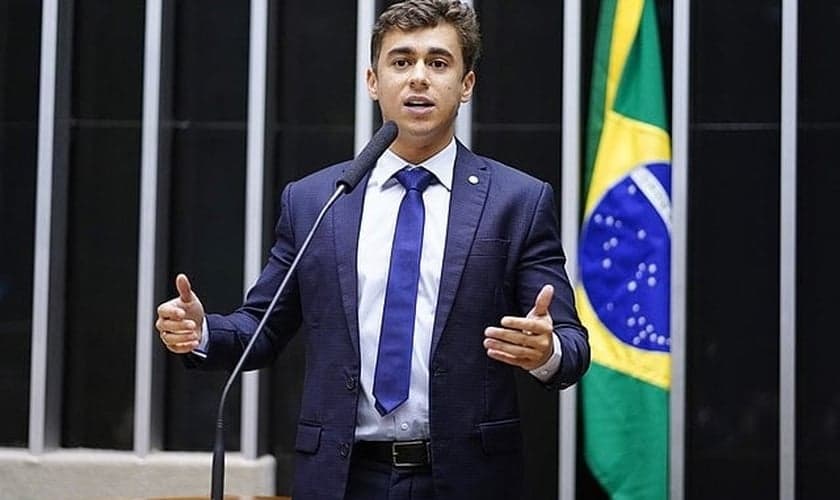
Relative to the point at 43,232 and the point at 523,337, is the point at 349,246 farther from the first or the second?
the point at 43,232

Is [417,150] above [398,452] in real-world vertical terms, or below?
above

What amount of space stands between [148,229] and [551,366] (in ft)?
12.4

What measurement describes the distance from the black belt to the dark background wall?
333cm

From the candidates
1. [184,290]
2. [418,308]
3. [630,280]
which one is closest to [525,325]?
[418,308]

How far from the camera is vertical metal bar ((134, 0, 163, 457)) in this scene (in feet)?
19.3

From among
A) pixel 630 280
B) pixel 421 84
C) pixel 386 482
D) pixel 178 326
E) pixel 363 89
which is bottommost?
pixel 386 482

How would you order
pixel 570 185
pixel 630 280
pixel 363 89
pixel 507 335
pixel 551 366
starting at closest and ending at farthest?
pixel 507 335
pixel 551 366
pixel 630 280
pixel 570 185
pixel 363 89

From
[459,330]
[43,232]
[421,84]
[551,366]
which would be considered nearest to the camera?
[551,366]

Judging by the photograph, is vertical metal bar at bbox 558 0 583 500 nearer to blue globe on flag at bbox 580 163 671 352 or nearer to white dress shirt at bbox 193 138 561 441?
blue globe on flag at bbox 580 163 671 352

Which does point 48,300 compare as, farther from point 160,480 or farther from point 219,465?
point 219,465

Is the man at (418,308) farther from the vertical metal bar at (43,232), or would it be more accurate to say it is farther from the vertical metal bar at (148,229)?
the vertical metal bar at (43,232)

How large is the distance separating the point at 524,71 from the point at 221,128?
1370 mm

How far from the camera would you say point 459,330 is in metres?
2.50

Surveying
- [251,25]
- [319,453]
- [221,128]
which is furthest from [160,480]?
[319,453]
